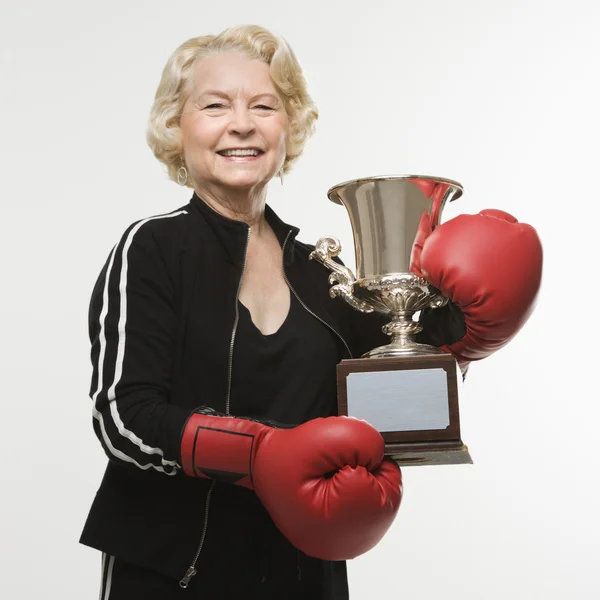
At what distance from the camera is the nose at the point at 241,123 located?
1.67 meters

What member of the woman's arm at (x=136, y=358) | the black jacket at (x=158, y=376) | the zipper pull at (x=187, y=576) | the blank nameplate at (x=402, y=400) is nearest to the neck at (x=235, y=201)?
the black jacket at (x=158, y=376)

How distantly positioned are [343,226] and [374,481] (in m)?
1.61

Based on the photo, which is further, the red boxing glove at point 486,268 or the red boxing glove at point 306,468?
the red boxing glove at point 486,268

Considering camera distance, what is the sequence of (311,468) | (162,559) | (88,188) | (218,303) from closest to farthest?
1. (311,468)
2. (162,559)
3. (218,303)
4. (88,188)

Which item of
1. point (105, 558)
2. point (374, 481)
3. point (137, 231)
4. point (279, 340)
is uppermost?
point (137, 231)

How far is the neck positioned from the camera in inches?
68.6

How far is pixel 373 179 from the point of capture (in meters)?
1.62

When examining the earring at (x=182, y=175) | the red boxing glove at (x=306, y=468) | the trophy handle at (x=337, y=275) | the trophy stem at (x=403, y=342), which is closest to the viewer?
the red boxing glove at (x=306, y=468)

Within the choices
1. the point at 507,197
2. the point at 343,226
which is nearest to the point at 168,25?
the point at 343,226

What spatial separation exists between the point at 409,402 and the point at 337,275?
0.30m

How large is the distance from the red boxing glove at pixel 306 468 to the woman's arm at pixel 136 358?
54 millimetres

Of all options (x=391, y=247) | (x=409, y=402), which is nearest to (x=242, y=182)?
(x=391, y=247)

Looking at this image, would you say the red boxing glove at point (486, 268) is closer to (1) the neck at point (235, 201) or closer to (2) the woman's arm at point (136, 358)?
(1) the neck at point (235, 201)

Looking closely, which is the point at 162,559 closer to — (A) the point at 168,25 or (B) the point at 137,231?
(B) the point at 137,231
